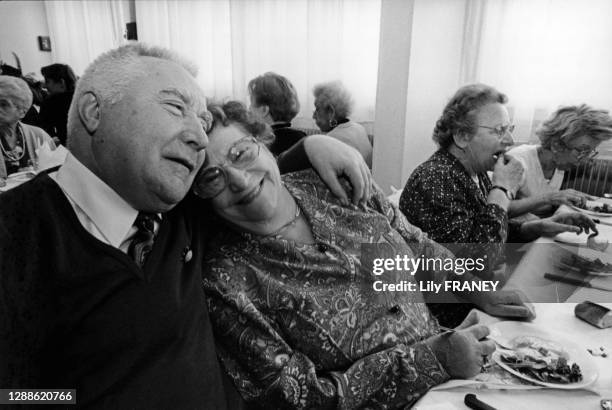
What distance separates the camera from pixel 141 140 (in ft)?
2.63

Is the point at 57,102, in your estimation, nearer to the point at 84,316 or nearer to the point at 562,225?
the point at 84,316

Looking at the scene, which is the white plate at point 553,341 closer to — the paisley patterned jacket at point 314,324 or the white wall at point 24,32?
the paisley patterned jacket at point 314,324

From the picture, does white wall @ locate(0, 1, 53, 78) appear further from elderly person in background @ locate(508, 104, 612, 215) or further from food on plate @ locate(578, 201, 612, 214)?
food on plate @ locate(578, 201, 612, 214)

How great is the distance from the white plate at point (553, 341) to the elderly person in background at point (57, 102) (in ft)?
15.5

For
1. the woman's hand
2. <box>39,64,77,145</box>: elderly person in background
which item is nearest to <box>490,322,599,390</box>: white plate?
the woman's hand

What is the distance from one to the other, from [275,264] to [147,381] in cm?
42

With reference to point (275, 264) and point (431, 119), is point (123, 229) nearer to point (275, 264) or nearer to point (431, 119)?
point (275, 264)

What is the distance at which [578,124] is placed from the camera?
8.58 feet

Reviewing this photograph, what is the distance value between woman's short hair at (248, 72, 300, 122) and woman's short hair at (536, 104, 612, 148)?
1822mm

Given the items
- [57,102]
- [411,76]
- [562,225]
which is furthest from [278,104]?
[57,102]

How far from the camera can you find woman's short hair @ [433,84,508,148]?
194 cm

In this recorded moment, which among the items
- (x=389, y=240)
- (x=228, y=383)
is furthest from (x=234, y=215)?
(x=389, y=240)

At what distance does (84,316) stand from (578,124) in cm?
283

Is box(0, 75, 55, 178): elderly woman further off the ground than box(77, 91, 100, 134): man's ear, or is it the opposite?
box(77, 91, 100, 134): man's ear
